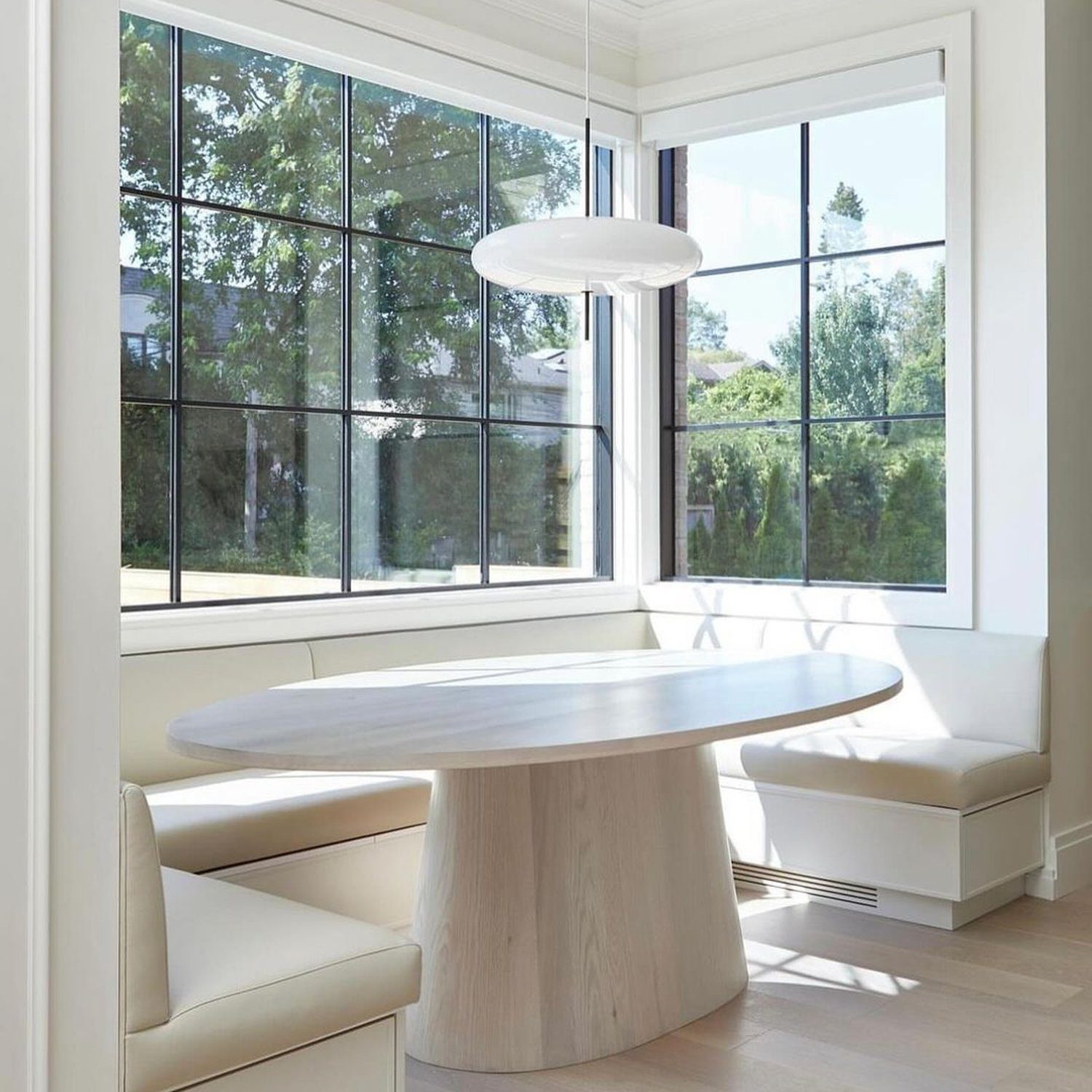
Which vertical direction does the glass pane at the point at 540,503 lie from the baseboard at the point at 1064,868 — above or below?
above

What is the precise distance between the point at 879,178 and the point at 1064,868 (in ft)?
7.53

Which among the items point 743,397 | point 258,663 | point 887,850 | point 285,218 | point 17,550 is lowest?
point 887,850

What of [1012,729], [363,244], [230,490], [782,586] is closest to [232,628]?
[230,490]

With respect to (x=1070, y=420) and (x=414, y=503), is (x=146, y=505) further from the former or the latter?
(x=1070, y=420)

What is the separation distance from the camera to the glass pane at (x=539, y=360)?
4742 millimetres

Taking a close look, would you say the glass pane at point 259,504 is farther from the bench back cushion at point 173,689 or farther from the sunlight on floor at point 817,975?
the sunlight on floor at point 817,975

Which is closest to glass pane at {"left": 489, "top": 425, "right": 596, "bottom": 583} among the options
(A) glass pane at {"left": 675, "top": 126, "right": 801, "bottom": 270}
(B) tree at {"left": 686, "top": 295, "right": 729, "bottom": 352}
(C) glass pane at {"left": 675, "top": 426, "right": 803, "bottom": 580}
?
(C) glass pane at {"left": 675, "top": 426, "right": 803, "bottom": 580}

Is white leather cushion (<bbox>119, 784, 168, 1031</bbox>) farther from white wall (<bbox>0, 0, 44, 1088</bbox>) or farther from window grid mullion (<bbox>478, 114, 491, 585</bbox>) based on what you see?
window grid mullion (<bbox>478, 114, 491, 585</bbox>)

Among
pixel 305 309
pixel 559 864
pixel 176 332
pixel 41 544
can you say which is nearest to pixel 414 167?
pixel 305 309

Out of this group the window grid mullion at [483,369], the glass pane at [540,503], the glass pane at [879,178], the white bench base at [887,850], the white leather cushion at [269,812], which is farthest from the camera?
the glass pane at [540,503]

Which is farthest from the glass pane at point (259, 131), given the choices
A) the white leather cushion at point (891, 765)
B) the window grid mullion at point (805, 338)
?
the white leather cushion at point (891, 765)

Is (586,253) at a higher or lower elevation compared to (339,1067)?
higher

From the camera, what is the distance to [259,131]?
397cm

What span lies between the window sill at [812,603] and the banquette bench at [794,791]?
0.06m
